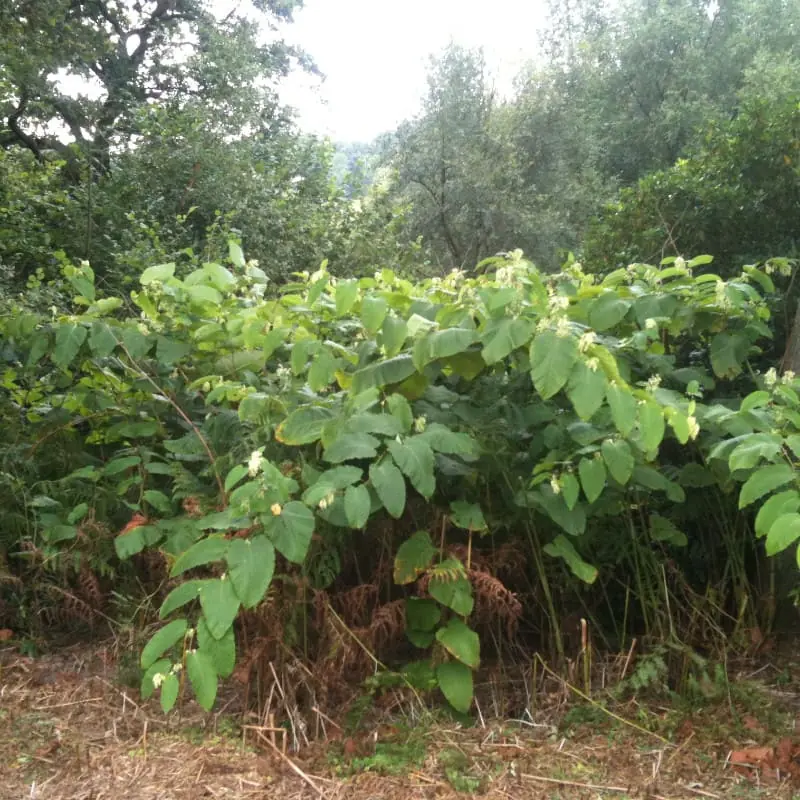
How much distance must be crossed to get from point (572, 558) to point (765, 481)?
59 centimetres

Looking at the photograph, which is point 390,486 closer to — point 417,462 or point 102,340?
point 417,462

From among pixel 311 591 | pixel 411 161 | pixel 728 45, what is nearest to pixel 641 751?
pixel 311 591

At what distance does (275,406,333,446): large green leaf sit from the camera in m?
2.02

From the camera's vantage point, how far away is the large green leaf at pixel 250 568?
1.65 m

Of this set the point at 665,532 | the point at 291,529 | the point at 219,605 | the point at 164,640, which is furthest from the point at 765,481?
the point at 164,640

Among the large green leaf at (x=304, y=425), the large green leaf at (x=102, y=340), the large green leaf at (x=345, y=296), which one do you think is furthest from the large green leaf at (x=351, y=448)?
the large green leaf at (x=102, y=340)

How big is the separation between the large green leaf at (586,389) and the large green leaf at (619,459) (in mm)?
198

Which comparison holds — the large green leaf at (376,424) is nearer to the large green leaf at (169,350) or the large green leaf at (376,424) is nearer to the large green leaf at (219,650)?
the large green leaf at (219,650)

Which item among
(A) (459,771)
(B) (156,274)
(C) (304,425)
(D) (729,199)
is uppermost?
(D) (729,199)

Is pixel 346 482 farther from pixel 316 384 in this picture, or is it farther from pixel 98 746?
pixel 98 746

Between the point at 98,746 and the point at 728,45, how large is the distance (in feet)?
52.3

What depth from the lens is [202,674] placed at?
166 centimetres

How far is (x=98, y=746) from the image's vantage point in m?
2.15

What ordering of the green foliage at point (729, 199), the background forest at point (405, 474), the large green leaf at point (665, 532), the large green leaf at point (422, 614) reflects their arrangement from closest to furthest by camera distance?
the background forest at point (405, 474), the large green leaf at point (422, 614), the large green leaf at point (665, 532), the green foliage at point (729, 199)
